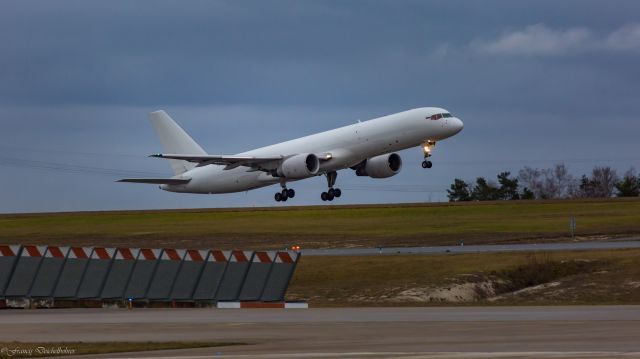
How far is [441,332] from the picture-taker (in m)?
25.5

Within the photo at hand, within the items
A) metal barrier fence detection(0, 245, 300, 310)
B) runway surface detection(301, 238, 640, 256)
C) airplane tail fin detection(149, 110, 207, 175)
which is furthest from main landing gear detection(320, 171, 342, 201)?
metal barrier fence detection(0, 245, 300, 310)

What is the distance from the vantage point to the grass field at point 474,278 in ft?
150

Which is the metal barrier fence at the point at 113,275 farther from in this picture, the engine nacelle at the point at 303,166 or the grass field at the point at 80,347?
the engine nacelle at the point at 303,166

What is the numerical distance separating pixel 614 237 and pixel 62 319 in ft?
148

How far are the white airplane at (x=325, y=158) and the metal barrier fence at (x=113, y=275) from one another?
94.8ft

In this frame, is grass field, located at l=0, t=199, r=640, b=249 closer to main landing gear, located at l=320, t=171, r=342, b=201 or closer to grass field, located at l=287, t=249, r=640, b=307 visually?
main landing gear, located at l=320, t=171, r=342, b=201

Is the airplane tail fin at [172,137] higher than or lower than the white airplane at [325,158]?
higher

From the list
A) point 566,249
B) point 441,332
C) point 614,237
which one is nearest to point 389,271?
point 566,249

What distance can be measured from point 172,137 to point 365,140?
2590 centimetres

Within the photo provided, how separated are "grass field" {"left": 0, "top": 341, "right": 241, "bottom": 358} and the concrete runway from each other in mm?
802

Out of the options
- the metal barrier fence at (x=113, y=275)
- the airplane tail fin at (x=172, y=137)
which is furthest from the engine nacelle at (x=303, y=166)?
the metal barrier fence at (x=113, y=275)

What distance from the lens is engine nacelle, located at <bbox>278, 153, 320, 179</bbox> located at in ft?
238

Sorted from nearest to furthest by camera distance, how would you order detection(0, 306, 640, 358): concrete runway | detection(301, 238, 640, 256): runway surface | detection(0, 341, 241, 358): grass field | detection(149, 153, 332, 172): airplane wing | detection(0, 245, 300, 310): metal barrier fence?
detection(0, 306, 640, 358): concrete runway → detection(0, 341, 241, 358): grass field → detection(0, 245, 300, 310): metal barrier fence → detection(301, 238, 640, 256): runway surface → detection(149, 153, 332, 172): airplane wing

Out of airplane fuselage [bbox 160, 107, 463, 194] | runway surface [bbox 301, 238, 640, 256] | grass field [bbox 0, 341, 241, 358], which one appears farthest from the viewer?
airplane fuselage [bbox 160, 107, 463, 194]
